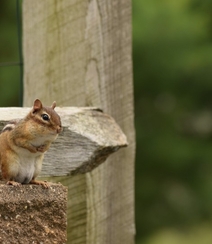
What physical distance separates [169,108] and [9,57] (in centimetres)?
249

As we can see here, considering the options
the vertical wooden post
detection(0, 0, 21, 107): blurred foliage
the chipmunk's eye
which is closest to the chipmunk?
the chipmunk's eye

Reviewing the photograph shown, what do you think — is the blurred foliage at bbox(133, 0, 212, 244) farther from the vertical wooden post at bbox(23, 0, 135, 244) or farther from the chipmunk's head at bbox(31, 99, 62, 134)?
the chipmunk's head at bbox(31, 99, 62, 134)

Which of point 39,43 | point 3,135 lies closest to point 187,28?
point 39,43

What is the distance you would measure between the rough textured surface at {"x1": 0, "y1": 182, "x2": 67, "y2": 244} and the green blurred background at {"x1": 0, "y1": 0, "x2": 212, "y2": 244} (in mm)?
8521

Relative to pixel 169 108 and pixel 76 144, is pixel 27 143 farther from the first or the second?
pixel 169 108

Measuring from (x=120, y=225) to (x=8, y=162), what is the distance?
1018mm

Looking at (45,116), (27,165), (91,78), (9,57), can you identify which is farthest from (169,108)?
(27,165)

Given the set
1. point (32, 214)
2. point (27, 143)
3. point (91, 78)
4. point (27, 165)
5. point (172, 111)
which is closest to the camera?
point (32, 214)

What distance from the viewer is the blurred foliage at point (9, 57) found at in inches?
459

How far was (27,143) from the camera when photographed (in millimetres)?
3408

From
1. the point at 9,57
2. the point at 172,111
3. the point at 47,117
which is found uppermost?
the point at 9,57

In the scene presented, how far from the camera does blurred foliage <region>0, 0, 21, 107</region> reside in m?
11.7

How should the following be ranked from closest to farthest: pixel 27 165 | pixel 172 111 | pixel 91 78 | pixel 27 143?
pixel 27 165, pixel 27 143, pixel 91 78, pixel 172 111

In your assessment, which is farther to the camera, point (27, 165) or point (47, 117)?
point (47, 117)
